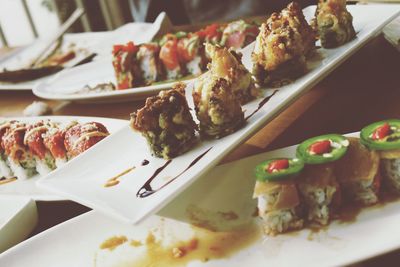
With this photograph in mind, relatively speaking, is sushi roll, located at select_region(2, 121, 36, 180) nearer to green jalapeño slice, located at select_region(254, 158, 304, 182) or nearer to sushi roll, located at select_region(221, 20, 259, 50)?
green jalapeño slice, located at select_region(254, 158, 304, 182)

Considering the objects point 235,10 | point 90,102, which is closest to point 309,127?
point 90,102

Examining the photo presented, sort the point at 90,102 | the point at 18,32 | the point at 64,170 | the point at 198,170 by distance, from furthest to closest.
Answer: the point at 18,32, the point at 90,102, the point at 64,170, the point at 198,170

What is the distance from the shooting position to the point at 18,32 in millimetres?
7250

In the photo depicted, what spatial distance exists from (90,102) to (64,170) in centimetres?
129

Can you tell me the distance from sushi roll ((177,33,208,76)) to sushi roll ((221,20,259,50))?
0.50 ft

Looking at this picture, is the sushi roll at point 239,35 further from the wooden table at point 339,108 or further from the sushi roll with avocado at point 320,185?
the sushi roll with avocado at point 320,185

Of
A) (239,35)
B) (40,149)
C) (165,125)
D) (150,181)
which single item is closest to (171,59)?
(239,35)

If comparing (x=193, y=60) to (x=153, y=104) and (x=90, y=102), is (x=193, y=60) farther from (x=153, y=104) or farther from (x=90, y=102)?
(x=153, y=104)

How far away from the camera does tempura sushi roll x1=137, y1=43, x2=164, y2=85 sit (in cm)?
308

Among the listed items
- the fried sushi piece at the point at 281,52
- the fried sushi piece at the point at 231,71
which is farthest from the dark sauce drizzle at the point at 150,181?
the fried sushi piece at the point at 281,52

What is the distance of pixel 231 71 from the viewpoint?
72.8 inches

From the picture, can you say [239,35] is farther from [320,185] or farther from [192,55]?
[320,185]

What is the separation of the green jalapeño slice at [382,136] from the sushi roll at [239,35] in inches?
64.4

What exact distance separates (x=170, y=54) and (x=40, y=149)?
1.17m
